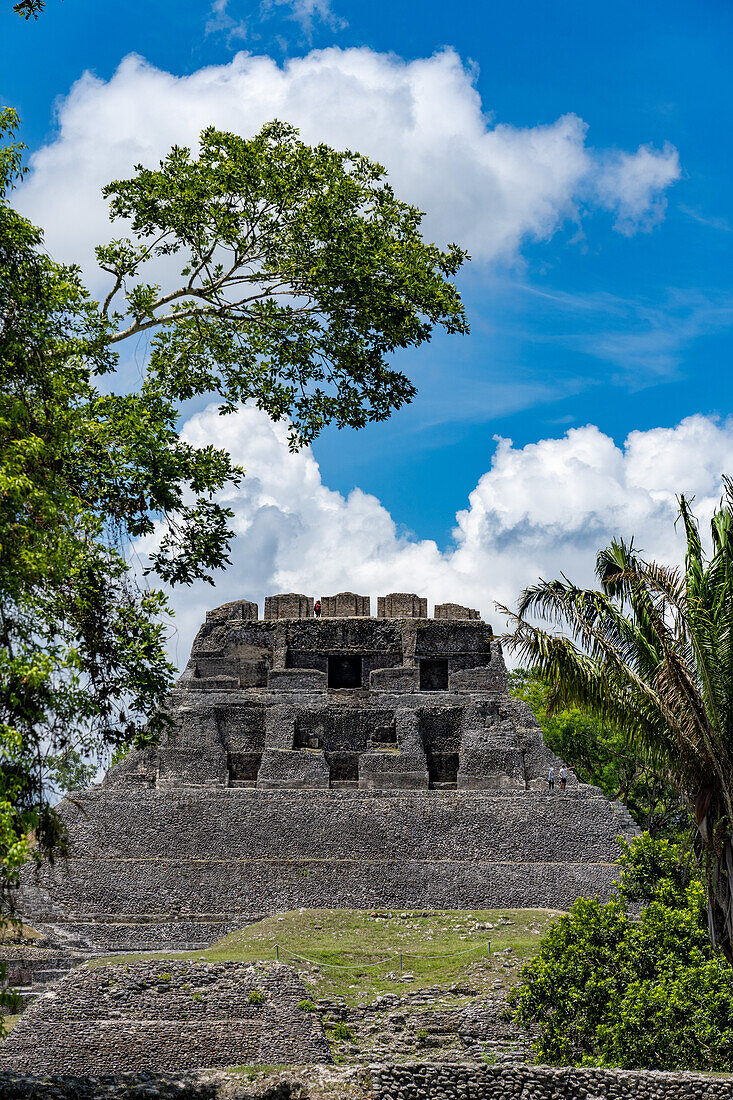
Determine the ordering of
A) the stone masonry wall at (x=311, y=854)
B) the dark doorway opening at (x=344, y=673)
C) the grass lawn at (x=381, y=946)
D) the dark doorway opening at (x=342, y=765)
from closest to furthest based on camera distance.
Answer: the grass lawn at (x=381, y=946)
the stone masonry wall at (x=311, y=854)
the dark doorway opening at (x=342, y=765)
the dark doorway opening at (x=344, y=673)

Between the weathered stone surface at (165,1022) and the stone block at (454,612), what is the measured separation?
65.3 ft

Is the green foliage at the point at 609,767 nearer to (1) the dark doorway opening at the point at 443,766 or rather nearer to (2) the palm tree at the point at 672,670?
(1) the dark doorway opening at the point at 443,766

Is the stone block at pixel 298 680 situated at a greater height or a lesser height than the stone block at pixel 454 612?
lesser

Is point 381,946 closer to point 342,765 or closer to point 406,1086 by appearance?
point 406,1086

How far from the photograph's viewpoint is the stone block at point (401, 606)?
3562 centimetres

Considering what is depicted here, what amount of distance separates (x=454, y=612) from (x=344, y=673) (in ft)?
13.6

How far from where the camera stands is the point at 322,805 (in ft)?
84.0

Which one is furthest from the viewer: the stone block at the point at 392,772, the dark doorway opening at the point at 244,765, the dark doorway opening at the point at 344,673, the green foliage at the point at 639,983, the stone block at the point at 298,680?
the dark doorway opening at the point at 344,673

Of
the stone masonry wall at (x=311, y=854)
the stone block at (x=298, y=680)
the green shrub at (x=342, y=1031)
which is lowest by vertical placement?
the green shrub at (x=342, y=1031)

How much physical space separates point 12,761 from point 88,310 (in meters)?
5.47

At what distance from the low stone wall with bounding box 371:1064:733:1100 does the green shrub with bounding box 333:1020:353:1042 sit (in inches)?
171

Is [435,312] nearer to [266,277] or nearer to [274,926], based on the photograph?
[266,277]

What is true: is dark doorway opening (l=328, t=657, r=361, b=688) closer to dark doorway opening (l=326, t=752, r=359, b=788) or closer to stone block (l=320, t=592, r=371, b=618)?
stone block (l=320, t=592, r=371, b=618)

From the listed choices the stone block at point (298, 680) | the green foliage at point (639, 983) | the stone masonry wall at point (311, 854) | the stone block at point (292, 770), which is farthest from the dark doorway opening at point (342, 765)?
the green foliage at point (639, 983)
